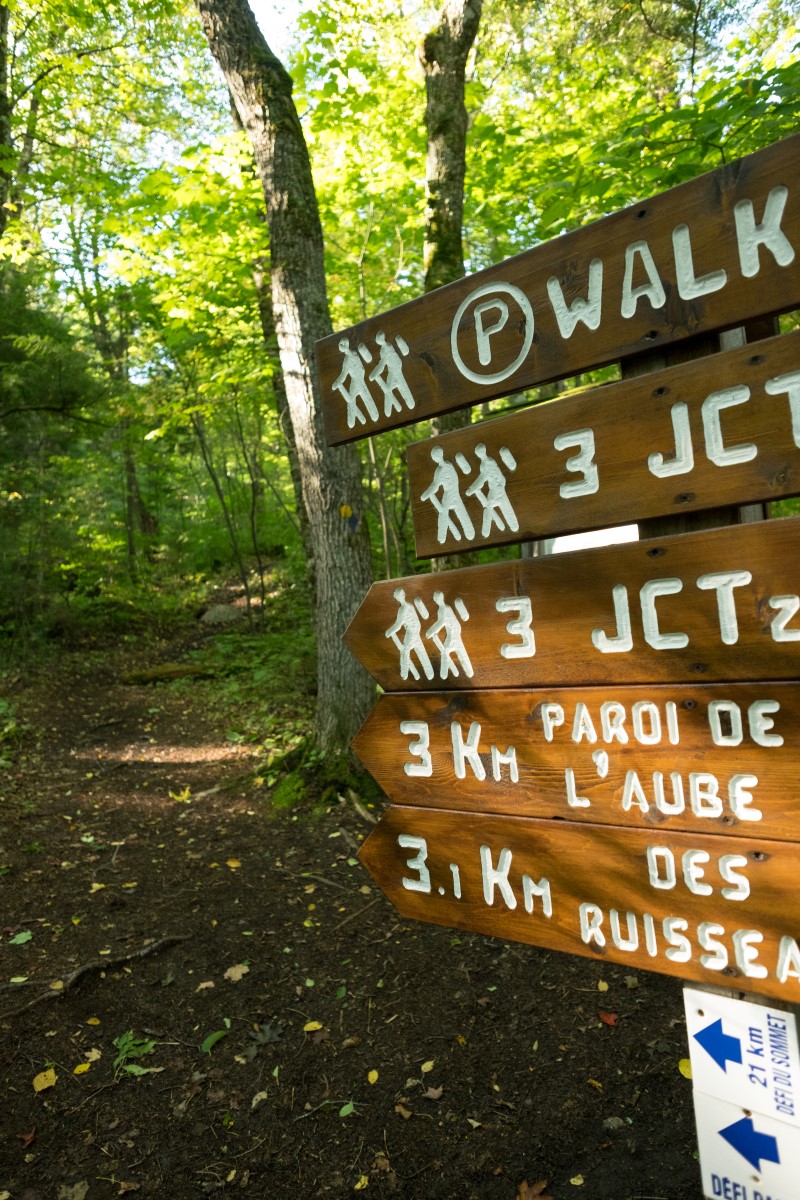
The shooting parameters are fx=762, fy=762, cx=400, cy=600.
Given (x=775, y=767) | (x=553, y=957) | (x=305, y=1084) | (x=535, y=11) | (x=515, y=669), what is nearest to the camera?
(x=775, y=767)

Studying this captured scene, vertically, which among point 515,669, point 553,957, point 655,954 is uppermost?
point 515,669

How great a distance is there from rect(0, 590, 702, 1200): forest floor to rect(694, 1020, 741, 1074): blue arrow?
1.39 metres

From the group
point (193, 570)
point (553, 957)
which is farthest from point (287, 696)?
point (193, 570)

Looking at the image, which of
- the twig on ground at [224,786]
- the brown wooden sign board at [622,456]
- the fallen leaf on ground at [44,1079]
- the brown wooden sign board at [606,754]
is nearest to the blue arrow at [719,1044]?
the brown wooden sign board at [606,754]

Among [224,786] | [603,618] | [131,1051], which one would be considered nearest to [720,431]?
[603,618]

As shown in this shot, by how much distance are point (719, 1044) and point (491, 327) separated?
1490 millimetres

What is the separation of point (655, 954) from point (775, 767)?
0.44 meters

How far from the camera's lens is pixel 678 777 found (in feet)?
4.55

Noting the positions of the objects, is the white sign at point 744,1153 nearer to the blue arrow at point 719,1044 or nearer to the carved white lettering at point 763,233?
the blue arrow at point 719,1044

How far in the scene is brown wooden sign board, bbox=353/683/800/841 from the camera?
4.27ft

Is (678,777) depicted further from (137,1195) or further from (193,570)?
(193,570)

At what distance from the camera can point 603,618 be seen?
57.6 inches

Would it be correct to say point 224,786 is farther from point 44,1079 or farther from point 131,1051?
point 44,1079

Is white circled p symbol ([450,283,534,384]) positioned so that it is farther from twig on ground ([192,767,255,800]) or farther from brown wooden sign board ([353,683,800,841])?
twig on ground ([192,767,255,800])
